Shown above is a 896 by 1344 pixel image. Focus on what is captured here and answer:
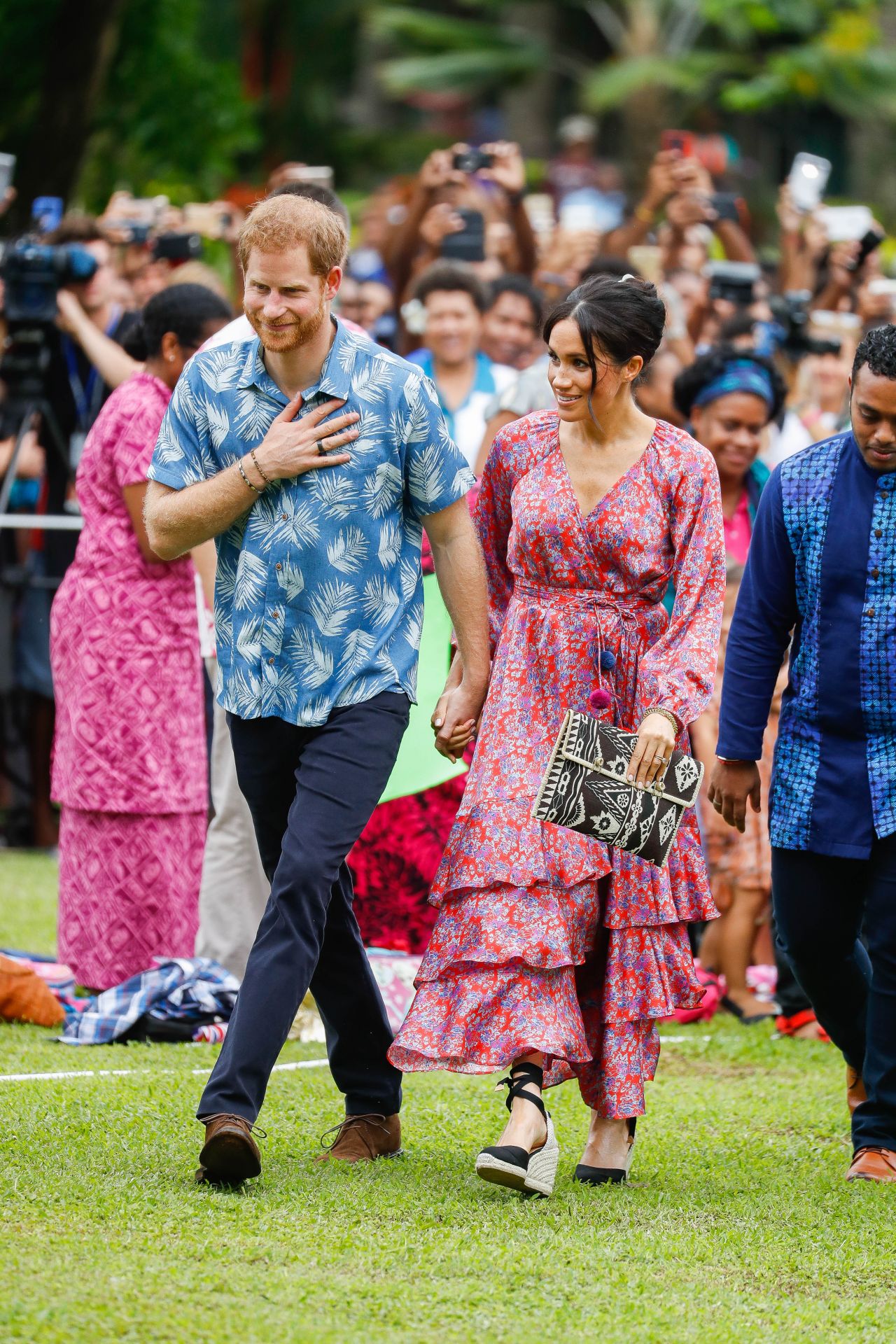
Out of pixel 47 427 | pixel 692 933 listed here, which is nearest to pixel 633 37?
pixel 47 427

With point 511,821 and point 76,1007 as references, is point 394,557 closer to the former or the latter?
point 511,821

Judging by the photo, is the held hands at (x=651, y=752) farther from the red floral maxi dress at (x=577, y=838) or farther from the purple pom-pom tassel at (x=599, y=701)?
the purple pom-pom tassel at (x=599, y=701)

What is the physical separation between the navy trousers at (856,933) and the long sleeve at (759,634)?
0.97 ft

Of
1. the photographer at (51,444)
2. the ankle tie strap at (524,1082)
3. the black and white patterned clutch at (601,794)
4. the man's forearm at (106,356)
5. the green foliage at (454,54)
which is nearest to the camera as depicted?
the black and white patterned clutch at (601,794)

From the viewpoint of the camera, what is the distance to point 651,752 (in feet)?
15.0

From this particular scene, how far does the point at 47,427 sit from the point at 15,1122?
5364 millimetres

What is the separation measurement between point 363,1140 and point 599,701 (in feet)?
3.78

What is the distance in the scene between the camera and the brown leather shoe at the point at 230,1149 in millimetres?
4305

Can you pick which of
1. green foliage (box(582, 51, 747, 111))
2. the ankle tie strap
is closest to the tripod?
the ankle tie strap

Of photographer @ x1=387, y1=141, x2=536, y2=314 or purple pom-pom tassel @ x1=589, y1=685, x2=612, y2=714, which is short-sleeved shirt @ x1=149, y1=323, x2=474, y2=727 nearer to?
purple pom-pom tassel @ x1=589, y1=685, x2=612, y2=714

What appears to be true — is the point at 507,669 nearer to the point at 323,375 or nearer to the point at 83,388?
the point at 323,375

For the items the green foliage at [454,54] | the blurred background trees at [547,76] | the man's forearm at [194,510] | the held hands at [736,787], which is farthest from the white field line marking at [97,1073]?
the green foliage at [454,54]

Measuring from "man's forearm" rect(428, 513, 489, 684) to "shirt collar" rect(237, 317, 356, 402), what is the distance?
0.41 metres

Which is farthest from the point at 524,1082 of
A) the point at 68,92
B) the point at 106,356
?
the point at 68,92
